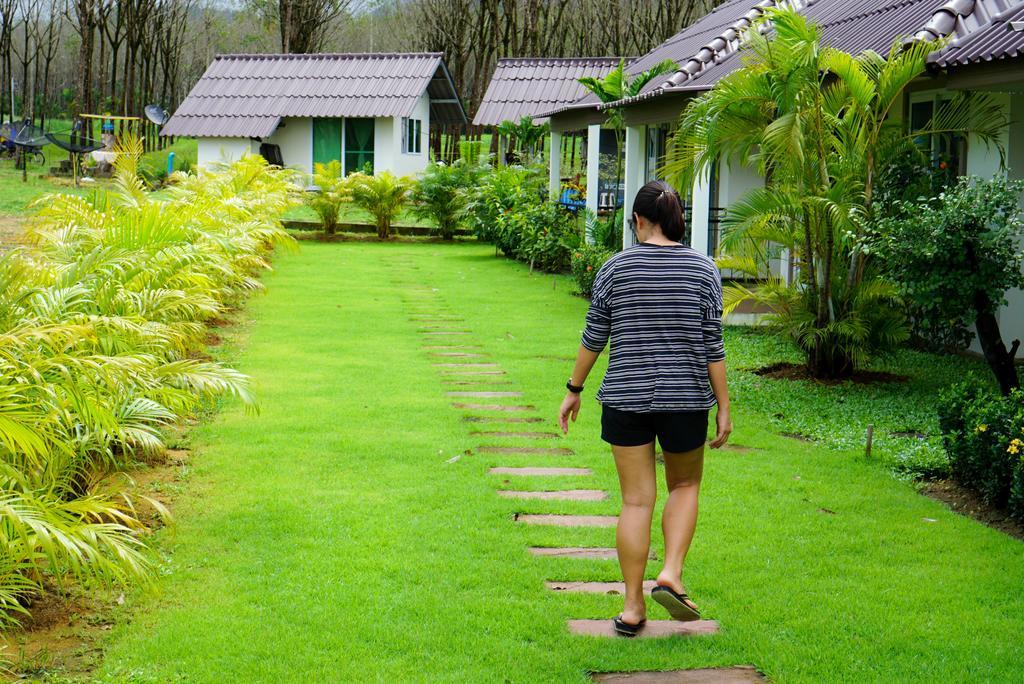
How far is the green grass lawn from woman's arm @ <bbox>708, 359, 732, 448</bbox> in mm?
749

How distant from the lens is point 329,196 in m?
24.7

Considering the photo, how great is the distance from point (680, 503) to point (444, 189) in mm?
20450

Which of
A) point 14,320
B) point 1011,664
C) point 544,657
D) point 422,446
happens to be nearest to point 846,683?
point 1011,664

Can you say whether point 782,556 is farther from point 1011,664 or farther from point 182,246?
point 182,246

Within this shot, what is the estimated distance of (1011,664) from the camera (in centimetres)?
438

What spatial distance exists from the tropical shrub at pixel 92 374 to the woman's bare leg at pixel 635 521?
1.80 meters

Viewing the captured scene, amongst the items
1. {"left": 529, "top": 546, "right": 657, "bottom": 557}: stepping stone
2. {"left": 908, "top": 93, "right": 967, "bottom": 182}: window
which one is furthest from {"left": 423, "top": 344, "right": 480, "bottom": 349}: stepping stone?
{"left": 529, "top": 546, "right": 657, "bottom": 557}: stepping stone

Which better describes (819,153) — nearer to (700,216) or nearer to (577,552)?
(700,216)

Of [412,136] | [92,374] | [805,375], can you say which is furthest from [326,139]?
[92,374]

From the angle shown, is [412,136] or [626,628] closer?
[626,628]

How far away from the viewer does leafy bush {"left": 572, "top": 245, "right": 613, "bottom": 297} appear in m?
15.9

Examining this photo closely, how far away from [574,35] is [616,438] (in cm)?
5177

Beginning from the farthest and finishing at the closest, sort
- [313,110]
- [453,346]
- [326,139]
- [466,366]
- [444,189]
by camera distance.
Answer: [326,139], [313,110], [444,189], [453,346], [466,366]

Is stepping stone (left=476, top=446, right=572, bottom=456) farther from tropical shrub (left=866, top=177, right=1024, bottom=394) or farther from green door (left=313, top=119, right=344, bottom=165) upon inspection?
green door (left=313, top=119, right=344, bottom=165)
